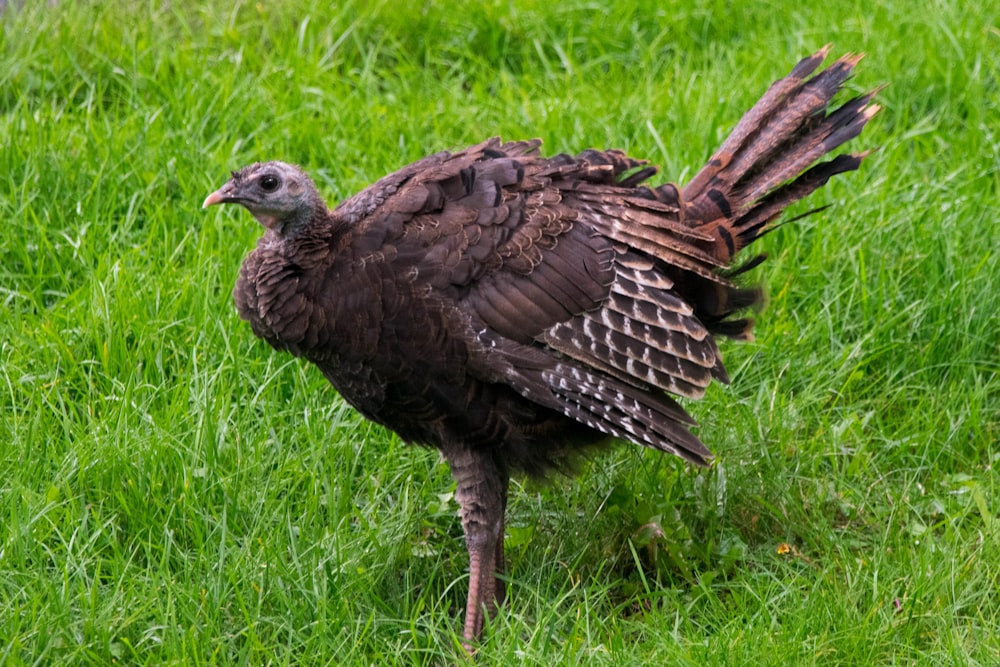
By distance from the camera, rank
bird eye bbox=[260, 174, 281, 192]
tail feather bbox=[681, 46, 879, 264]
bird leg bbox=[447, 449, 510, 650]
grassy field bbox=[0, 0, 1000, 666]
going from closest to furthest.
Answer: grassy field bbox=[0, 0, 1000, 666], bird eye bbox=[260, 174, 281, 192], bird leg bbox=[447, 449, 510, 650], tail feather bbox=[681, 46, 879, 264]

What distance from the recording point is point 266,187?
14.2ft

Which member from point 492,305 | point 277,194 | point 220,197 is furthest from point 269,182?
point 492,305

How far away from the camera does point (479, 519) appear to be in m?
4.46

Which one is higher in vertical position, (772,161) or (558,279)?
(772,161)

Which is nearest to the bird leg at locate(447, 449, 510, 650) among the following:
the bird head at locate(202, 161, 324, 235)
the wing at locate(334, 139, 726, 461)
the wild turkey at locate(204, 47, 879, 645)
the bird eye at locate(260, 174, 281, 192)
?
the wild turkey at locate(204, 47, 879, 645)

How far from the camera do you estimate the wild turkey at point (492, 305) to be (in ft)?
13.9

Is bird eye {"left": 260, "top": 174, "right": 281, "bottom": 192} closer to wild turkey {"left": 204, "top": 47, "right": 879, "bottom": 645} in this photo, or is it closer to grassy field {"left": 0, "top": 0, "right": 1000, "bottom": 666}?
wild turkey {"left": 204, "top": 47, "right": 879, "bottom": 645}

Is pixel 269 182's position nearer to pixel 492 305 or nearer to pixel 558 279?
pixel 492 305

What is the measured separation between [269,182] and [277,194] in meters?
0.05

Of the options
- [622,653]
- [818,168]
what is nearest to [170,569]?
[622,653]

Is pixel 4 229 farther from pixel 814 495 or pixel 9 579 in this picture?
pixel 814 495

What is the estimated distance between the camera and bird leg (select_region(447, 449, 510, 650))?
14.6 ft

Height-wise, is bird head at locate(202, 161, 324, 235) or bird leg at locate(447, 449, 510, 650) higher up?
bird head at locate(202, 161, 324, 235)

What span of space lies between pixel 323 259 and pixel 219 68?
2882mm
